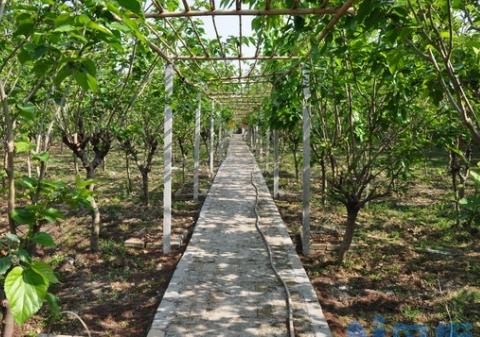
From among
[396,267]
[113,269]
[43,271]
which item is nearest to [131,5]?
[43,271]

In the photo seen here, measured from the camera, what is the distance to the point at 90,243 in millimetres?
7527

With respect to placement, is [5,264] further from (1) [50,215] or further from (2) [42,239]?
(1) [50,215]

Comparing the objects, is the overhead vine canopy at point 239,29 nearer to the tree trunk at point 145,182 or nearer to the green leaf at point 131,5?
the green leaf at point 131,5

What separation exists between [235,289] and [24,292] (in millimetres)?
4192

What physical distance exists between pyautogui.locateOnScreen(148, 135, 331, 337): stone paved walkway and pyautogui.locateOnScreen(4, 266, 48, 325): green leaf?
9.76 ft

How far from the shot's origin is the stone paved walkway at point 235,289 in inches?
173

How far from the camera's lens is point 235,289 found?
17.7ft

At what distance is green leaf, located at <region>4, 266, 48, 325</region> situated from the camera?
138cm

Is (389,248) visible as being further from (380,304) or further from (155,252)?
(155,252)

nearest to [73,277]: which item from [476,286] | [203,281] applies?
[203,281]

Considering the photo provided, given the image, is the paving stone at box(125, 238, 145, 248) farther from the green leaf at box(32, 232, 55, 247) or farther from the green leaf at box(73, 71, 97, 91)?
the green leaf at box(73, 71, 97, 91)

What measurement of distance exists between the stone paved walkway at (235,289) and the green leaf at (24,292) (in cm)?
297

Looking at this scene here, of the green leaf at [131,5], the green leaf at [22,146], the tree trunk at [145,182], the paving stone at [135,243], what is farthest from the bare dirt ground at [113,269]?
the green leaf at [131,5]

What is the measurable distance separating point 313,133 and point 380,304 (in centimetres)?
357
